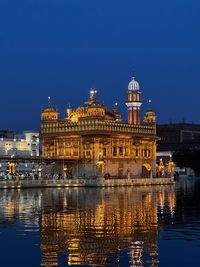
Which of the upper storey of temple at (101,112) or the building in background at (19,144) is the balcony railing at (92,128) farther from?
the building in background at (19,144)

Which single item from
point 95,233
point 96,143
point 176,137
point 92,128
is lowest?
point 95,233

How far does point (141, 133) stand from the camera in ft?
351

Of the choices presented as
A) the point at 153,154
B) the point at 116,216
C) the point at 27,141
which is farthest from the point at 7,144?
the point at 116,216

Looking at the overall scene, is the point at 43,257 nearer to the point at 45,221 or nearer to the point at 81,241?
the point at 81,241

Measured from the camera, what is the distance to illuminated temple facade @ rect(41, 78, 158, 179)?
9738cm

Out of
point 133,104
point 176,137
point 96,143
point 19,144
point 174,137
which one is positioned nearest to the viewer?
point 96,143

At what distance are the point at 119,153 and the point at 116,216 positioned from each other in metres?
68.5

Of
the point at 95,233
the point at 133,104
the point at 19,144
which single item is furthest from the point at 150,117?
the point at 95,233

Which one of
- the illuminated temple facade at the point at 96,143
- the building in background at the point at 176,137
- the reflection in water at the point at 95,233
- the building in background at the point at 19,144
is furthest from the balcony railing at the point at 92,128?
the building in background at the point at 176,137

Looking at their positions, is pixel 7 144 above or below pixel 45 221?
above

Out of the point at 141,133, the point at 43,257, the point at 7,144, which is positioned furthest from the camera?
the point at 7,144

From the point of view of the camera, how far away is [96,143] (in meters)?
97.2

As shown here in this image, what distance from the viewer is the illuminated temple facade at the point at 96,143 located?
97.4 meters

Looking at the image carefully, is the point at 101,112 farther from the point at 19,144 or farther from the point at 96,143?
the point at 19,144
